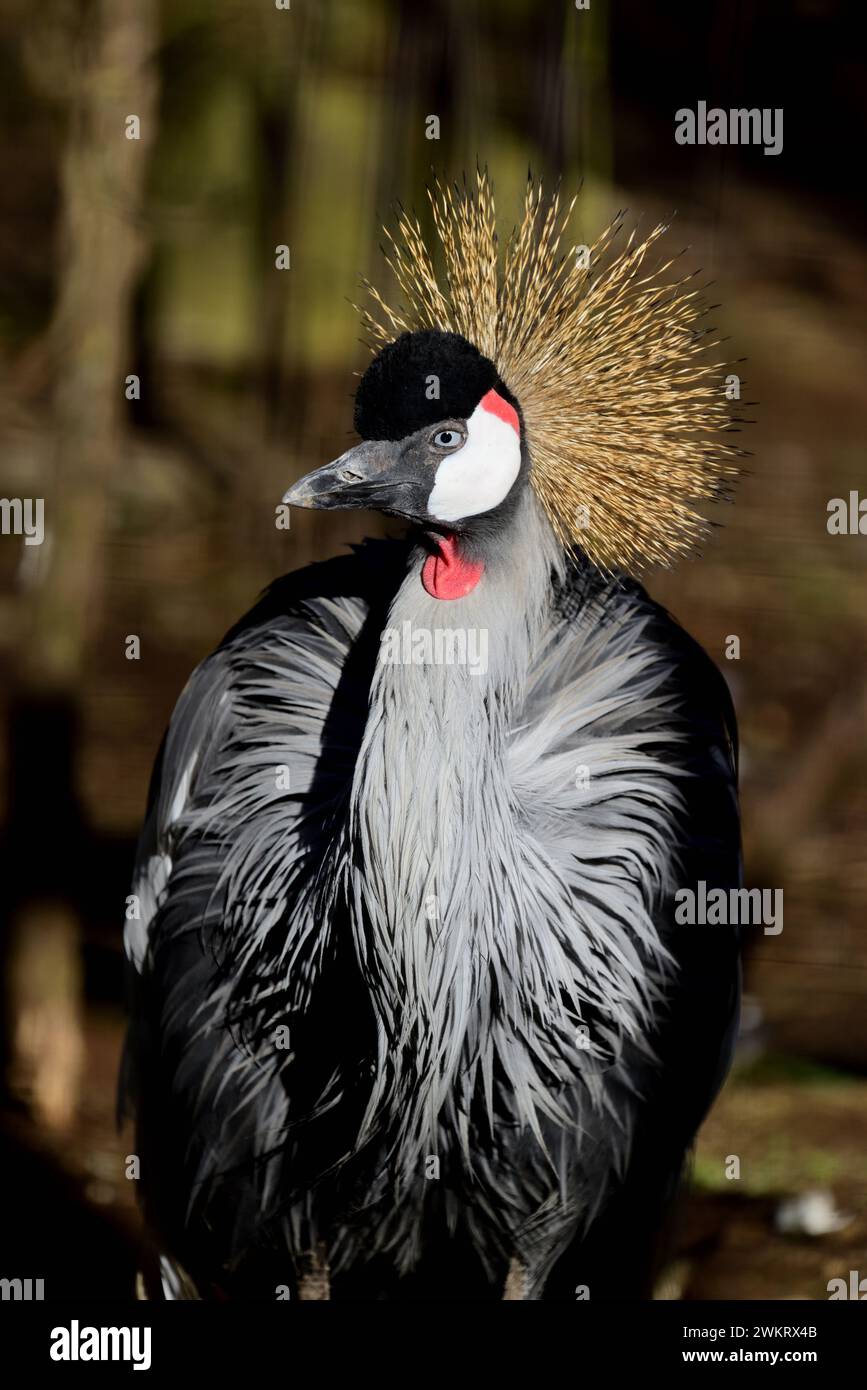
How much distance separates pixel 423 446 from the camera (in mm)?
1311

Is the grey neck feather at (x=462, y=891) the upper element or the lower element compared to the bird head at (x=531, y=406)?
lower

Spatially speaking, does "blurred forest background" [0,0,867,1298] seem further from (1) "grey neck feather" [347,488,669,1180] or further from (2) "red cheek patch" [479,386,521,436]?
(1) "grey neck feather" [347,488,669,1180]

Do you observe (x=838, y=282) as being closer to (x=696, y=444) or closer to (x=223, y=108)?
(x=223, y=108)

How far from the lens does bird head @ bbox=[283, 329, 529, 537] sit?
1.29m

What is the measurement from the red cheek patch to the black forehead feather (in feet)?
0.05

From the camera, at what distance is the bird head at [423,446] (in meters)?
1.29

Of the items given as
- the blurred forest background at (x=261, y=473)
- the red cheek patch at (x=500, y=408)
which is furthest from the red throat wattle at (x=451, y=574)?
the blurred forest background at (x=261, y=473)

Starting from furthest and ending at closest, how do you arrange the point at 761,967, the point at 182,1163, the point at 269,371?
the point at 269,371 < the point at 761,967 < the point at 182,1163

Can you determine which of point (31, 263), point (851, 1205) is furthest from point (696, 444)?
point (31, 263)

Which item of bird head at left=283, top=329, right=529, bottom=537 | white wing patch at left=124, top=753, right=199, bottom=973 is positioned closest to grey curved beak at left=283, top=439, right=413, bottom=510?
bird head at left=283, top=329, right=529, bottom=537

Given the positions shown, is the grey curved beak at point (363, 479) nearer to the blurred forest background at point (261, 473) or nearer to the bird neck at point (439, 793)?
the bird neck at point (439, 793)

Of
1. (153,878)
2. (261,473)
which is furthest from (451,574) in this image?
(261,473)

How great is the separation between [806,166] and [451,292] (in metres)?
4.35

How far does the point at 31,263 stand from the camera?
16.0ft
